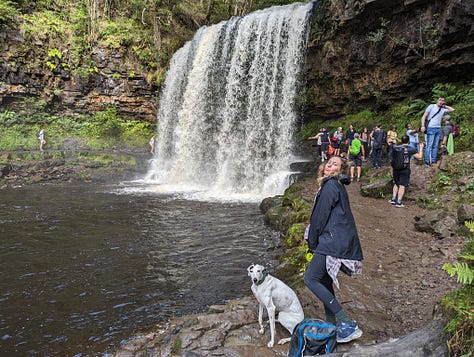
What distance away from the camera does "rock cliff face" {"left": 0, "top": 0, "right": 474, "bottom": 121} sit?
1323cm

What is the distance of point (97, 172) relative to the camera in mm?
19891

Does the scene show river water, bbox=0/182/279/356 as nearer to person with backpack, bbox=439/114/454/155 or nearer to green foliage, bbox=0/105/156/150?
person with backpack, bbox=439/114/454/155

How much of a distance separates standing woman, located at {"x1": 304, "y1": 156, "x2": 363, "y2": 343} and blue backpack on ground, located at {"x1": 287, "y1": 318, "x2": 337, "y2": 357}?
1.31ft

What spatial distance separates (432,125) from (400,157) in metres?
2.49

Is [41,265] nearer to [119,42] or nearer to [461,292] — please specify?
[461,292]

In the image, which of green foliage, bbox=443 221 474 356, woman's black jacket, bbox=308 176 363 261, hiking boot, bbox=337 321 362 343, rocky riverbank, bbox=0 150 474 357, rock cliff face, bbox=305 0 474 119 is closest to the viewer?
green foliage, bbox=443 221 474 356

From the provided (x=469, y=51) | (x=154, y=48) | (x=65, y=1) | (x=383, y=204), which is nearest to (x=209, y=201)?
(x=383, y=204)

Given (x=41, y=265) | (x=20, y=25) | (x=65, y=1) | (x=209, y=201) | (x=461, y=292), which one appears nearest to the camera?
(x=461, y=292)

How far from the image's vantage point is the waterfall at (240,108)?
1723 cm

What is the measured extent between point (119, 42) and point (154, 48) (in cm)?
249

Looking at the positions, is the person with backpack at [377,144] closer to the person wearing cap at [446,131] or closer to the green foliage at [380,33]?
the person wearing cap at [446,131]

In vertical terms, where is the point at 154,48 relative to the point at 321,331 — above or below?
above

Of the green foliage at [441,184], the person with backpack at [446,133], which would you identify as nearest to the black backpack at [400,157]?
the green foliage at [441,184]

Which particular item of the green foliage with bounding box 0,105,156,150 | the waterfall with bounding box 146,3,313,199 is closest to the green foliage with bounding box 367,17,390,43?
the waterfall with bounding box 146,3,313,199
